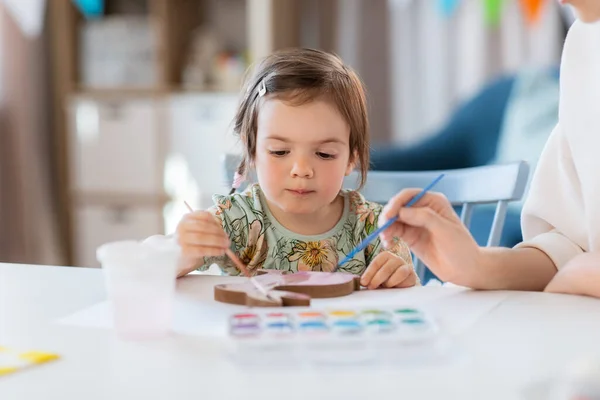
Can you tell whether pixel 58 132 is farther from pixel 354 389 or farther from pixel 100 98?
pixel 354 389

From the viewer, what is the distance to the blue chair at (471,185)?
135 centimetres

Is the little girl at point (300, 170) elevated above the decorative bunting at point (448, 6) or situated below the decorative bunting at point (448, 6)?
below

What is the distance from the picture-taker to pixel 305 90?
120 centimetres

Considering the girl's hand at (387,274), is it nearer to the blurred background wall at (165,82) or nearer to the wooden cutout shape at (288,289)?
the wooden cutout shape at (288,289)

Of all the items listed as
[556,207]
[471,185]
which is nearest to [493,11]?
[471,185]

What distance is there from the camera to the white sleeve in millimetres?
1077

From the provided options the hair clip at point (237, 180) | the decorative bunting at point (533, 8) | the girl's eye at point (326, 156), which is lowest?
the hair clip at point (237, 180)

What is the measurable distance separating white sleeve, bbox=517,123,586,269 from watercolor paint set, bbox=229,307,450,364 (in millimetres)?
412

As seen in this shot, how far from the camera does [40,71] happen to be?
3996 mm

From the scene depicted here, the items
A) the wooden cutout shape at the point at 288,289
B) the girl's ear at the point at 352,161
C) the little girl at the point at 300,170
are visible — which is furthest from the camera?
the girl's ear at the point at 352,161

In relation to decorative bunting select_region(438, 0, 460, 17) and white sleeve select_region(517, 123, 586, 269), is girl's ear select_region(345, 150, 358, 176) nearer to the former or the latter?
white sleeve select_region(517, 123, 586, 269)

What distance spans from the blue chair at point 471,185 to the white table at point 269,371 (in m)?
0.46

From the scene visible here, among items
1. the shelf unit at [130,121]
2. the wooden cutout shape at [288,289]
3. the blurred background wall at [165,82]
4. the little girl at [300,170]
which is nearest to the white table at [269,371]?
the wooden cutout shape at [288,289]

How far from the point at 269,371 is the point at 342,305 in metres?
0.24
